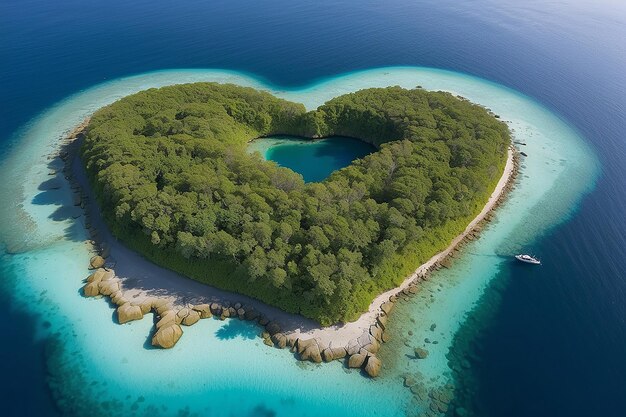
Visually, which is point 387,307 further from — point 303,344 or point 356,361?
point 303,344

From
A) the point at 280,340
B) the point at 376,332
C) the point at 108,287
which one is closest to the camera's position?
the point at 280,340

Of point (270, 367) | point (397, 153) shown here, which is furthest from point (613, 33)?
point (270, 367)

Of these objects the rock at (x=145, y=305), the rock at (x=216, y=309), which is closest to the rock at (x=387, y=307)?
the rock at (x=216, y=309)

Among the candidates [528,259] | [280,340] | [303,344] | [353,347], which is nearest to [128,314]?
[280,340]

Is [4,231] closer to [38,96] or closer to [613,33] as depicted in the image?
[38,96]

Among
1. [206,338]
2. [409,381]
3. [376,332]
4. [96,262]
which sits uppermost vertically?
[96,262]

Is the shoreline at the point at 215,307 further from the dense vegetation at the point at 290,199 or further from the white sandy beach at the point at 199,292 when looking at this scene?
the dense vegetation at the point at 290,199
